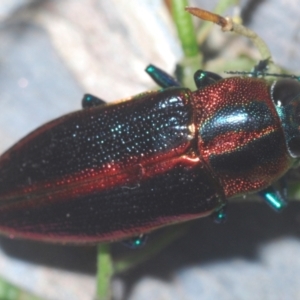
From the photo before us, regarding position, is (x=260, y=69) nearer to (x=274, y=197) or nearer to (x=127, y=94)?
(x=274, y=197)

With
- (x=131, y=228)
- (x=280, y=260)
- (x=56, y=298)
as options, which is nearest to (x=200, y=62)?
(x=131, y=228)

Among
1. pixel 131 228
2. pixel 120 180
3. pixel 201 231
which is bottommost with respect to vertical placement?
pixel 201 231

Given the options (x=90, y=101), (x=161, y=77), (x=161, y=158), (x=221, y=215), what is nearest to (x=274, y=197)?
(x=221, y=215)

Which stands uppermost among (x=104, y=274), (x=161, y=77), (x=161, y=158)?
(x=161, y=77)

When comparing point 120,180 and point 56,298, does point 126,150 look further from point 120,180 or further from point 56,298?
point 56,298

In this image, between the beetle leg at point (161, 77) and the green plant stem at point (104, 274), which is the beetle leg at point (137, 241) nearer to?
the green plant stem at point (104, 274)
